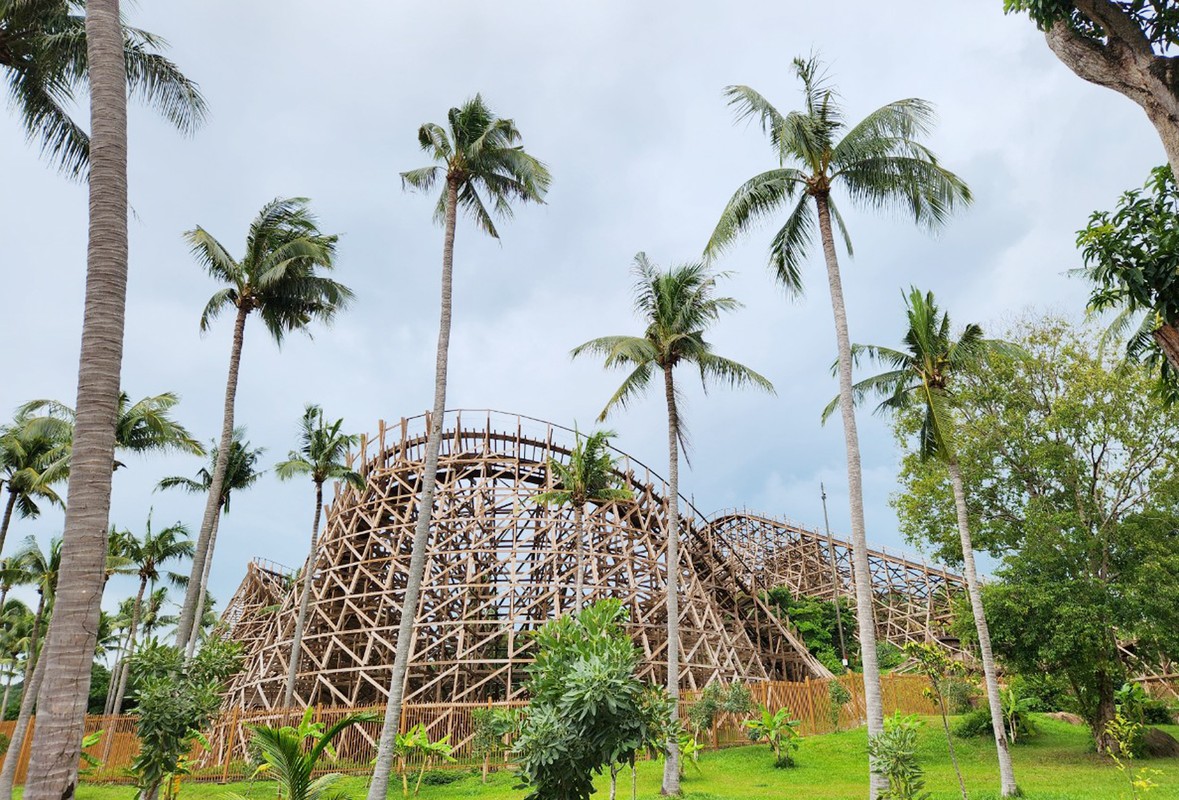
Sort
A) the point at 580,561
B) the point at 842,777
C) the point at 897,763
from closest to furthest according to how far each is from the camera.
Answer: the point at 897,763, the point at 842,777, the point at 580,561

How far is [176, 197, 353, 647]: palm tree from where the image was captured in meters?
17.2

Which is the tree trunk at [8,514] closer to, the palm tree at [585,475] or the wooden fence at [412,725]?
the wooden fence at [412,725]

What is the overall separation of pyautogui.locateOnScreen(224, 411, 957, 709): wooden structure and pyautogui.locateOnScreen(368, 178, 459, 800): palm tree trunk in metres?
11.0

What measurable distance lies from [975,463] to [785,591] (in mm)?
19816

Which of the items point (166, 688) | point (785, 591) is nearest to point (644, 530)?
point (785, 591)

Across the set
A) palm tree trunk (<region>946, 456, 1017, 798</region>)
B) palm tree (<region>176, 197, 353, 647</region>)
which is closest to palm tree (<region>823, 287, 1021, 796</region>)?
palm tree trunk (<region>946, 456, 1017, 798</region>)

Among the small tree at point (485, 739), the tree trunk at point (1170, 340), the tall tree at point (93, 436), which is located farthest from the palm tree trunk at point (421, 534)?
the tree trunk at point (1170, 340)

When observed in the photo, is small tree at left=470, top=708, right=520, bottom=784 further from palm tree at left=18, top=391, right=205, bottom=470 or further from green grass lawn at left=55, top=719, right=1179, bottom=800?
palm tree at left=18, top=391, right=205, bottom=470

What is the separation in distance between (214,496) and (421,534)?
604 centimetres

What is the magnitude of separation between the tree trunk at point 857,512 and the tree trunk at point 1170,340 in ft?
15.6

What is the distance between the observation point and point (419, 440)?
31.2 metres

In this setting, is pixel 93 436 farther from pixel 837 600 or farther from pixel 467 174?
pixel 837 600

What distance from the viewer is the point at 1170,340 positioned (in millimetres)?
8312

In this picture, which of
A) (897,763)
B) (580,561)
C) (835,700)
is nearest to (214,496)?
(580,561)
